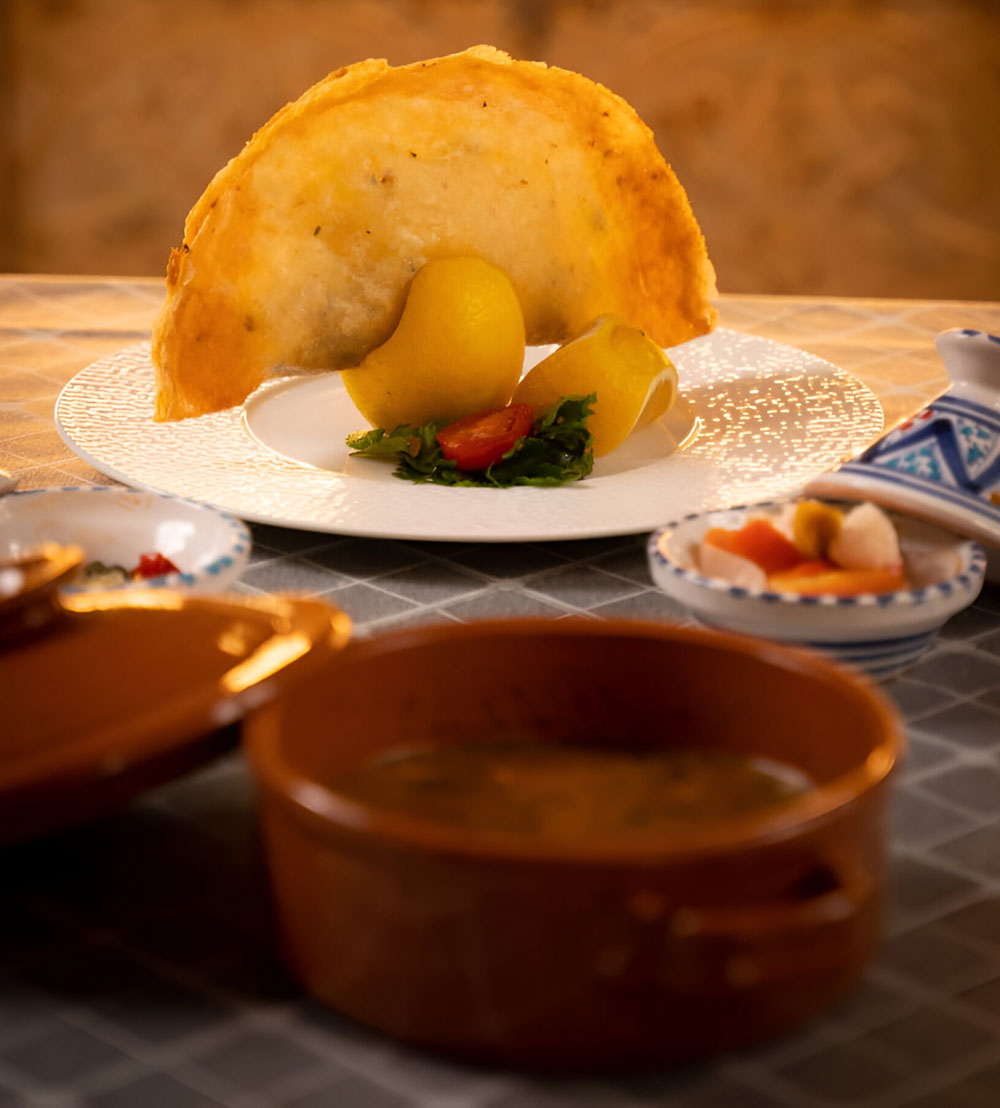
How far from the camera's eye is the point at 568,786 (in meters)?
0.50

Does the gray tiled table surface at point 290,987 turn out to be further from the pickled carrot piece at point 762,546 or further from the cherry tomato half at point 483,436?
the cherry tomato half at point 483,436

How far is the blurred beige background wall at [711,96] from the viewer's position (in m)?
3.21

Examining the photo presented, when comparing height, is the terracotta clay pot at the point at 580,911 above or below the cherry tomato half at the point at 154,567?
above

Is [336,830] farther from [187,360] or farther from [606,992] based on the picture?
[187,360]

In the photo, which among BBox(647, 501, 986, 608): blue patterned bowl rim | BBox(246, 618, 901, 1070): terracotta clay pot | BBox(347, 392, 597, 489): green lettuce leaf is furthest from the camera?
BBox(347, 392, 597, 489): green lettuce leaf

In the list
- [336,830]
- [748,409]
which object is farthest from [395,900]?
[748,409]

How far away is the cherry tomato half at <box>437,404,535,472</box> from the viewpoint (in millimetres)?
1063

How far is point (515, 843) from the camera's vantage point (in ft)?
1.34

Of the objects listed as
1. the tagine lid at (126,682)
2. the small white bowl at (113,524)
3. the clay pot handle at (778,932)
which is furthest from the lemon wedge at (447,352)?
the clay pot handle at (778,932)

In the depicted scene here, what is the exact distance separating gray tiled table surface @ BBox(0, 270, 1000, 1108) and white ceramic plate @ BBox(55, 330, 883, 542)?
0.86ft

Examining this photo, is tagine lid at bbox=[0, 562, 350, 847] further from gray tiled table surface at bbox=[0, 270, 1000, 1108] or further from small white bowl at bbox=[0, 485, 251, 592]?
small white bowl at bbox=[0, 485, 251, 592]

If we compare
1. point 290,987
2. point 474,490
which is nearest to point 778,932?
point 290,987

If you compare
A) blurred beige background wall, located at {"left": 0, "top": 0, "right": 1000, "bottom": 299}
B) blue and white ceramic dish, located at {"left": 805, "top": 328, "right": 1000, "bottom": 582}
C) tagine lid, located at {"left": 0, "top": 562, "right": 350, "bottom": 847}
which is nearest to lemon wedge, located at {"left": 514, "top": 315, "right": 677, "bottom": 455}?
blue and white ceramic dish, located at {"left": 805, "top": 328, "right": 1000, "bottom": 582}

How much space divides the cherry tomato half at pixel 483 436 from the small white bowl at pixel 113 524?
27 cm
